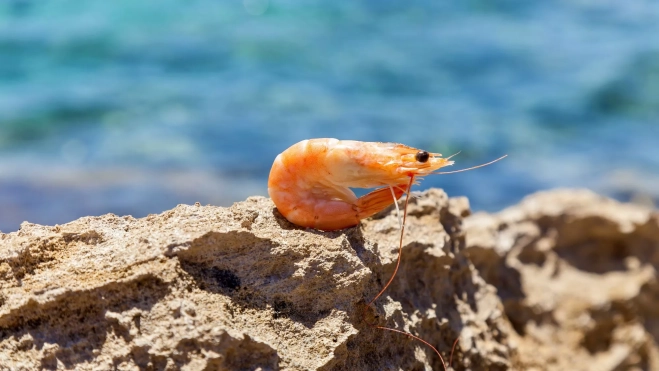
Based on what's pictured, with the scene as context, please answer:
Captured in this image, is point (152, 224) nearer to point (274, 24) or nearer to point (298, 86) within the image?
point (298, 86)

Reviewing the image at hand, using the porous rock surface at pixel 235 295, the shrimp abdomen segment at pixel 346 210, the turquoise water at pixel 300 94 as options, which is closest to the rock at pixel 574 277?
the porous rock surface at pixel 235 295

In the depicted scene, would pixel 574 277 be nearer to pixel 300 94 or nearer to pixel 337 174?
pixel 337 174

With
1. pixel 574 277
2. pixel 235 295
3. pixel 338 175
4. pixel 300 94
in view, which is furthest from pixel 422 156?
pixel 300 94

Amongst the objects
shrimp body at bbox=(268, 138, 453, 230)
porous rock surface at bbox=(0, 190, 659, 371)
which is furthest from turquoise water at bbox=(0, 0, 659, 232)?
shrimp body at bbox=(268, 138, 453, 230)

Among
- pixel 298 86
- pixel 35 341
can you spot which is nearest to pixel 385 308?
pixel 35 341

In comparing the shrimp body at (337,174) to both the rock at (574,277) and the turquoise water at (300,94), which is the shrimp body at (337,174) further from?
the turquoise water at (300,94)

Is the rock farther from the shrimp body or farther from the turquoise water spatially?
the turquoise water
